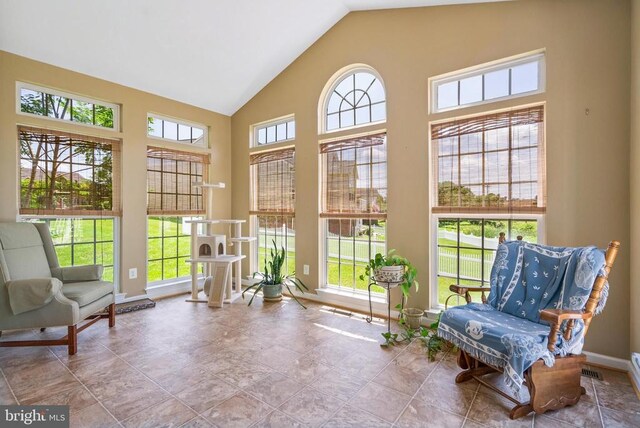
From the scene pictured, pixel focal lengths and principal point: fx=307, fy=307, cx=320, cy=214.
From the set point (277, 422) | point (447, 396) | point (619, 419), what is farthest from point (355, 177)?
point (619, 419)

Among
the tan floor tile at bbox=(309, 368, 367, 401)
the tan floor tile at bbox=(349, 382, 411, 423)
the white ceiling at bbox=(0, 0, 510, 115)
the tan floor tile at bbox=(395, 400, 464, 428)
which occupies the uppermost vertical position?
the white ceiling at bbox=(0, 0, 510, 115)

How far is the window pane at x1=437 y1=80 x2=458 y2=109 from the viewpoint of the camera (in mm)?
3029

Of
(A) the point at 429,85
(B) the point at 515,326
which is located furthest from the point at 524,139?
(B) the point at 515,326

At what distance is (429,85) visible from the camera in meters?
3.12

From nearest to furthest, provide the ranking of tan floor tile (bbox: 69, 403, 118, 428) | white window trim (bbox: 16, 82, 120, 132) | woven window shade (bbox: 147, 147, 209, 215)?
tan floor tile (bbox: 69, 403, 118, 428) → white window trim (bbox: 16, 82, 120, 132) → woven window shade (bbox: 147, 147, 209, 215)

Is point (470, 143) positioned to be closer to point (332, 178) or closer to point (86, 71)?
point (332, 178)

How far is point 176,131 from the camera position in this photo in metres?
4.34

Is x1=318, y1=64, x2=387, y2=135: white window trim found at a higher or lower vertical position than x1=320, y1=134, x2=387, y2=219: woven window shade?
higher

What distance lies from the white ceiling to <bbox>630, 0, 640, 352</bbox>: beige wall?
4.01 feet

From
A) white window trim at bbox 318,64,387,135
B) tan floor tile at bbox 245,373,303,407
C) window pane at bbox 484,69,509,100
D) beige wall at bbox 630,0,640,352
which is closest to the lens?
tan floor tile at bbox 245,373,303,407

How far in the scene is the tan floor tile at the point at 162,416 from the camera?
1724 millimetres

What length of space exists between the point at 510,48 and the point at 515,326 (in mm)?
2322

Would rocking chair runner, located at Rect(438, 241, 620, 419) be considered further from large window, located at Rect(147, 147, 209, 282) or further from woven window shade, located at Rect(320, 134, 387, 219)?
large window, located at Rect(147, 147, 209, 282)

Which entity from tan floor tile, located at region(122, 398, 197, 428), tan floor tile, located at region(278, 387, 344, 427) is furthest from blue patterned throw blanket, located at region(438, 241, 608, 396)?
tan floor tile, located at region(122, 398, 197, 428)
